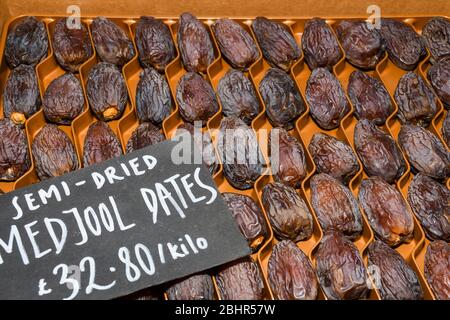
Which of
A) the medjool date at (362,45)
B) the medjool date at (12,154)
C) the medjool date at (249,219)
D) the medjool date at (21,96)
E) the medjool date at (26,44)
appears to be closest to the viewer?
the medjool date at (249,219)

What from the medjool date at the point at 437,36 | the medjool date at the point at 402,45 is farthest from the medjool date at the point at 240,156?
the medjool date at the point at 437,36

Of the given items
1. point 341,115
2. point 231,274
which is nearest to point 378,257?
point 231,274

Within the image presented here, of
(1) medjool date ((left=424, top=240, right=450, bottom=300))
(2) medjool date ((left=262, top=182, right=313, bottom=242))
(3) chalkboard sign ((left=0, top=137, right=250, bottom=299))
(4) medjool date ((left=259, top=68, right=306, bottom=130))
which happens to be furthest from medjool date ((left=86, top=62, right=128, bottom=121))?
(1) medjool date ((left=424, top=240, right=450, bottom=300))

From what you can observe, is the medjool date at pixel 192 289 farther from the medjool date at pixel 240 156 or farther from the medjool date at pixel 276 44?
the medjool date at pixel 276 44

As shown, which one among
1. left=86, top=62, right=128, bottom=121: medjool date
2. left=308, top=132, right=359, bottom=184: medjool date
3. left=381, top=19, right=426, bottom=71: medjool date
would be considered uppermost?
left=381, top=19, right=426, bottom=71: medjool date

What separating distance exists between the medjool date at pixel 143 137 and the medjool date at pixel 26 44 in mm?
649

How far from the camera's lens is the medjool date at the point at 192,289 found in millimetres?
1732

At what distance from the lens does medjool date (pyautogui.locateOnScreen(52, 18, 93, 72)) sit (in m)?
2.37

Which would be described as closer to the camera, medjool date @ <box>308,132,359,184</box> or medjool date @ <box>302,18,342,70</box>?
medjool date @ <box>308,132,359,184</box>

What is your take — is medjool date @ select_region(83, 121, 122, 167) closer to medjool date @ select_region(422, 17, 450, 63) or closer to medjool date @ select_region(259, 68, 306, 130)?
medjool date @ select_region(259, 68, 306, 130)

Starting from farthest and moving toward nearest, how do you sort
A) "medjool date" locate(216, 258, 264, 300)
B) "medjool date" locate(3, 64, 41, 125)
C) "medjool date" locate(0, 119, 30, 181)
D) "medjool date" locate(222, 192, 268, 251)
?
"medjool date" locate(3, 64, 41, 125), "medjool date" locate(0, 119, 30, 181), "medjool date" locate(222, 192, 268, 251), "medjool date" locate(216, 258, 264, 300)

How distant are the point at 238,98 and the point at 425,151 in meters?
0.80

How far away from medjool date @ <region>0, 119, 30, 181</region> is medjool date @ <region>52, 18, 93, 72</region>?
16.9 inches

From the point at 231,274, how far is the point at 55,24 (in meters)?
1.51
